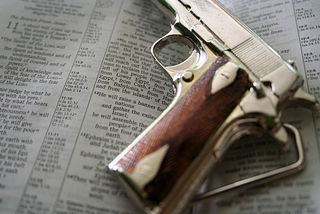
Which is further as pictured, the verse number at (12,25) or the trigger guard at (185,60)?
the verse number at (12,25)

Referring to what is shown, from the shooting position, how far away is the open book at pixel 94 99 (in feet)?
2.23

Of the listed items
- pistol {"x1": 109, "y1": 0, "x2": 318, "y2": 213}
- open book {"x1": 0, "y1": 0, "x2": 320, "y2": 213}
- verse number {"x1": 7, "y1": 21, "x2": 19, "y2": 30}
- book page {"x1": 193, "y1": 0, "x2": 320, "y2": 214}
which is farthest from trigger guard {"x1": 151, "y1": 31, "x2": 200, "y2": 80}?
verse number {"x1": 7, "y1": 21, "x2": 19, "y2": 30}

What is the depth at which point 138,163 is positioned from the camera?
60cm

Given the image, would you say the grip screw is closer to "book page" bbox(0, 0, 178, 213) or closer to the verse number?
"book page" bbox(0, 0, 178, 213)

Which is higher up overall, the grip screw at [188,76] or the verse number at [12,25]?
the verse number at [12,25]

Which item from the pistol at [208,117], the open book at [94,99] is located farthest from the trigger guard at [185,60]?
the open book at [94,99]

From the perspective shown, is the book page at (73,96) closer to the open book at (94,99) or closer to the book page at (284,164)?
the open book at (94,99)

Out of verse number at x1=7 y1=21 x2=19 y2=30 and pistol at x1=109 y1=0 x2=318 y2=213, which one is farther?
verse number at x1=7 y1=21 x2=19 y2=30

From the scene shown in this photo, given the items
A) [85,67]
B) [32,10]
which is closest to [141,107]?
[85,67]

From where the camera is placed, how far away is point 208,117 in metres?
0.63

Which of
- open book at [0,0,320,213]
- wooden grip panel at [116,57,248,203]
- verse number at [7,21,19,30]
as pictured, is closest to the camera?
wooden grip panel at [116,57,248,203]

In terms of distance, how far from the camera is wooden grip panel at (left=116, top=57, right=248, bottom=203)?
578 mm

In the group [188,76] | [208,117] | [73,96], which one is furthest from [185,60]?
[73,96]

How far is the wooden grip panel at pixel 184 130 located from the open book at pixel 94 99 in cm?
15
